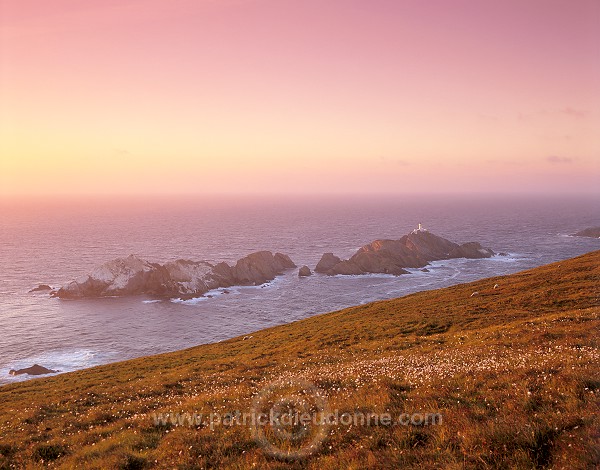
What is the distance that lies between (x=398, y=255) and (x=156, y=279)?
89.2 m

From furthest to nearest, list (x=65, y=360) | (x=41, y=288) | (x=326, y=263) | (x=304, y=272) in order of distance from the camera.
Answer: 1. (x=326, y=263)
2. (x=304, y=272)
3. (x=41, y=288)
4. (x=65, y=360)

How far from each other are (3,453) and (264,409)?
30.0 feet

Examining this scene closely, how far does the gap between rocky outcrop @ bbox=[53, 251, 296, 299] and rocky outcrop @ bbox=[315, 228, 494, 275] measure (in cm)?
2647

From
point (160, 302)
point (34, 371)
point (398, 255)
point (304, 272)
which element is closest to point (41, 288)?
point (160, 302)

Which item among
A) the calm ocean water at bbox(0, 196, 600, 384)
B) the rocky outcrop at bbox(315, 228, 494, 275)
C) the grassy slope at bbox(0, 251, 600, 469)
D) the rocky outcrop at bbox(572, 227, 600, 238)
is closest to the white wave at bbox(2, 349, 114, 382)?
the calm ocean water at bbox(0, 196, 600, 384)

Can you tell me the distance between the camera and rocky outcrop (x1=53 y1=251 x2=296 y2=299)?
11056 centimetres

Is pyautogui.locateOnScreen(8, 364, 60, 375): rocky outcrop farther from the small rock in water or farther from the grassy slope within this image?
the small rock in water

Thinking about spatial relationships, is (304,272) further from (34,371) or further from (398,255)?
(34,371)

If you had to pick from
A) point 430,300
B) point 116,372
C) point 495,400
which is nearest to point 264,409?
point 495,400

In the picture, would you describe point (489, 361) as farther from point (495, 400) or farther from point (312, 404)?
point (312, 404)

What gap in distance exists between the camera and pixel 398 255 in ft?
470

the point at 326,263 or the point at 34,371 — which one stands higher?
the point at 326,263

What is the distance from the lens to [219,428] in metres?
11.0

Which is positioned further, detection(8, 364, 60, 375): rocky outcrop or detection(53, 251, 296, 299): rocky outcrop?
detection(53, 251, 296, 299): rocky outcrop
